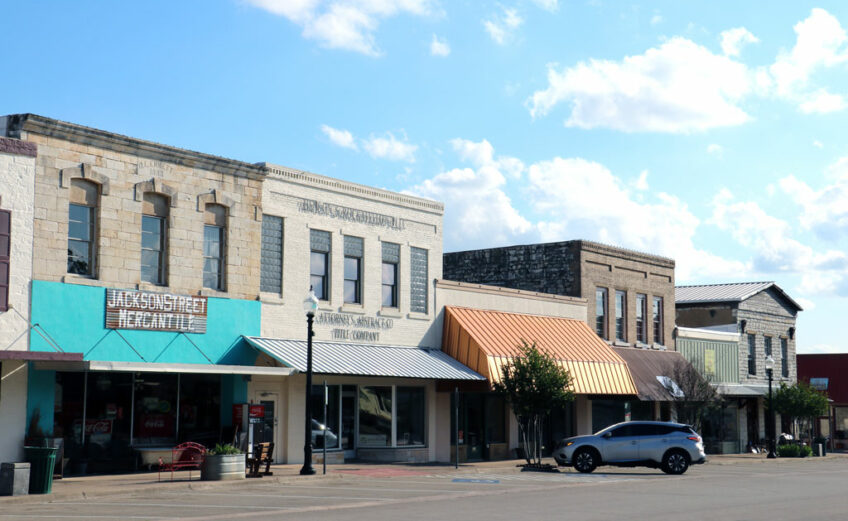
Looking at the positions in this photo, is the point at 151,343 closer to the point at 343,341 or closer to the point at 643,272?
the point at 343,341

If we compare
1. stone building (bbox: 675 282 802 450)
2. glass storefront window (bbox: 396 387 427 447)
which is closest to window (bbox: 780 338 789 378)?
stone building (bbox: 675 282 802 450)

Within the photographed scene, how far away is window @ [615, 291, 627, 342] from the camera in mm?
41188

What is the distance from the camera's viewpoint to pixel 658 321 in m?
43.7

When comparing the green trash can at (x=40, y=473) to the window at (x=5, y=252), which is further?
the window at (x=5, y=252)

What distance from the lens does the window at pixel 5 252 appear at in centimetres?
2183

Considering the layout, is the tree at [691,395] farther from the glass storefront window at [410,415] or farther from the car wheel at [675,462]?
the glass storefront window at [410,415]

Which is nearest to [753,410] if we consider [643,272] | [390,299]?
[643,272]

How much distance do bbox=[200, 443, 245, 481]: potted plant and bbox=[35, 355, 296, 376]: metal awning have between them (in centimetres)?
189

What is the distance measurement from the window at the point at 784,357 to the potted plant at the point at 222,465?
120ft

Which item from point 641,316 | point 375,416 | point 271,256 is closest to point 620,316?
point 641,316

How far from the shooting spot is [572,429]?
3838cm

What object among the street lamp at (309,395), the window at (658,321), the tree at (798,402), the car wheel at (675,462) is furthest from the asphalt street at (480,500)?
the tree at (798,402)

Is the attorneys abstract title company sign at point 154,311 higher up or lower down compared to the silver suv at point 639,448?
higher up

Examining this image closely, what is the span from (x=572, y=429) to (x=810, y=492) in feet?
52.3
